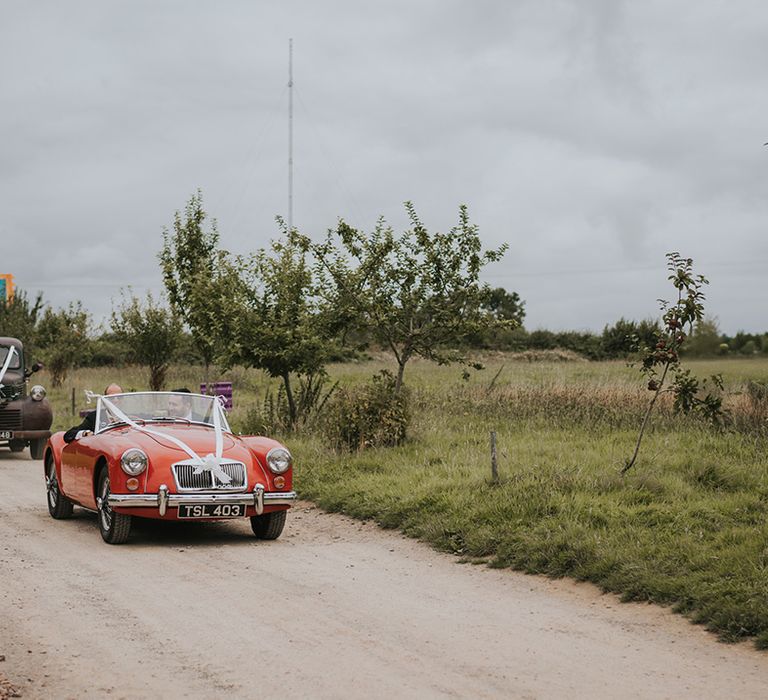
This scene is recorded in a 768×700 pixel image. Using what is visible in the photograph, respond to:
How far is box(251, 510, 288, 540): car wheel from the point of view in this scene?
11.6 metres

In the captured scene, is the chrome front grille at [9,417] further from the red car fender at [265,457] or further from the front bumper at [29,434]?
the red car fender at [265,457]

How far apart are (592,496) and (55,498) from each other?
645 cm

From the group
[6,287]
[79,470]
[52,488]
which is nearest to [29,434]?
[52,488]

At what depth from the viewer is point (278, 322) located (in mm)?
21516

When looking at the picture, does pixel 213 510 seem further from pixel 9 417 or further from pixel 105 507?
pixel 9 417

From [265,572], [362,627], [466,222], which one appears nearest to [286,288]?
[466,222]

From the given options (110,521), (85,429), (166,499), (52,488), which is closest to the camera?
(166,499)

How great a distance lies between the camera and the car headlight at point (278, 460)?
11570 mm

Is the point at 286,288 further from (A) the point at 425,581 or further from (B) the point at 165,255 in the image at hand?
(A) the point at 425,581

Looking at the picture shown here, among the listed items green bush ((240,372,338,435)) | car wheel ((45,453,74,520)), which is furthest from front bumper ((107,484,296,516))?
green bush ((240,372,338,435))

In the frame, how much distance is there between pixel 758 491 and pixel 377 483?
4837 mm

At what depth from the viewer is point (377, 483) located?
46.9 feet

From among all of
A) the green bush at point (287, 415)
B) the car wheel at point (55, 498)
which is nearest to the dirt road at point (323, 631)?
the car wheel at point (55, 498)

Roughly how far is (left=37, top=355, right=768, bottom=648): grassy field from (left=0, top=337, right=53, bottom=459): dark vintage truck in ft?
21.9
